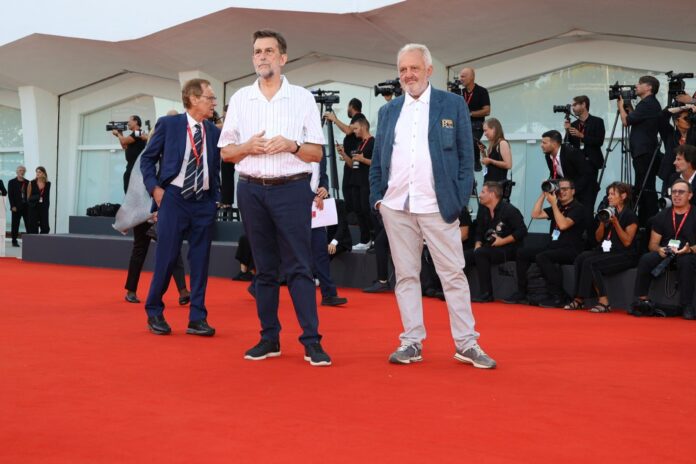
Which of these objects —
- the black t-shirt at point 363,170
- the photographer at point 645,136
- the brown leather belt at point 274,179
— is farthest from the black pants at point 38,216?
the brown leather belt at point 274,179

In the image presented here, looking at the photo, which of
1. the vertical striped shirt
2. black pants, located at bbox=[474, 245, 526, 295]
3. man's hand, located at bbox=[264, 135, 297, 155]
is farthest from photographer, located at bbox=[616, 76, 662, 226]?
man's hand, located at bbox=[264, 135, 297, 155]

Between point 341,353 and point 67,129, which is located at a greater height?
point 67,129

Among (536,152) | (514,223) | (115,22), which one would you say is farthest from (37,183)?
(514,223)

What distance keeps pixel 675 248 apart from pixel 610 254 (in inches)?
24.7

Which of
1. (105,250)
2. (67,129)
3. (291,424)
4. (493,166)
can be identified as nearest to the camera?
(291,424)

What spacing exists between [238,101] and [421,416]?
189 cm

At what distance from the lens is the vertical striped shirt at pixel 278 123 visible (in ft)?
14.0

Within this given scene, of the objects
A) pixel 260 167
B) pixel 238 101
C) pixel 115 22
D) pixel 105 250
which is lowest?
pixel 105 250

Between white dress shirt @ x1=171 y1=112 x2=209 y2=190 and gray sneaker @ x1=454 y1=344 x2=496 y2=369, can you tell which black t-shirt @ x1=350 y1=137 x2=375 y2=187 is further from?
gray sneaker @ x1=454 y1=344 x2=496 y2=369

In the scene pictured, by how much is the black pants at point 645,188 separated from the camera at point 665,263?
1.39 metres

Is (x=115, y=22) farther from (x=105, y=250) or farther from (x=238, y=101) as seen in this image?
(x=238, y=101)

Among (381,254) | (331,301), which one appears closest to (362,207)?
(381,254)

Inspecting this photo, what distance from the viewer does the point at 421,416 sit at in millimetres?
3211

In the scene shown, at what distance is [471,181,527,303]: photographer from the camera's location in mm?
8383
